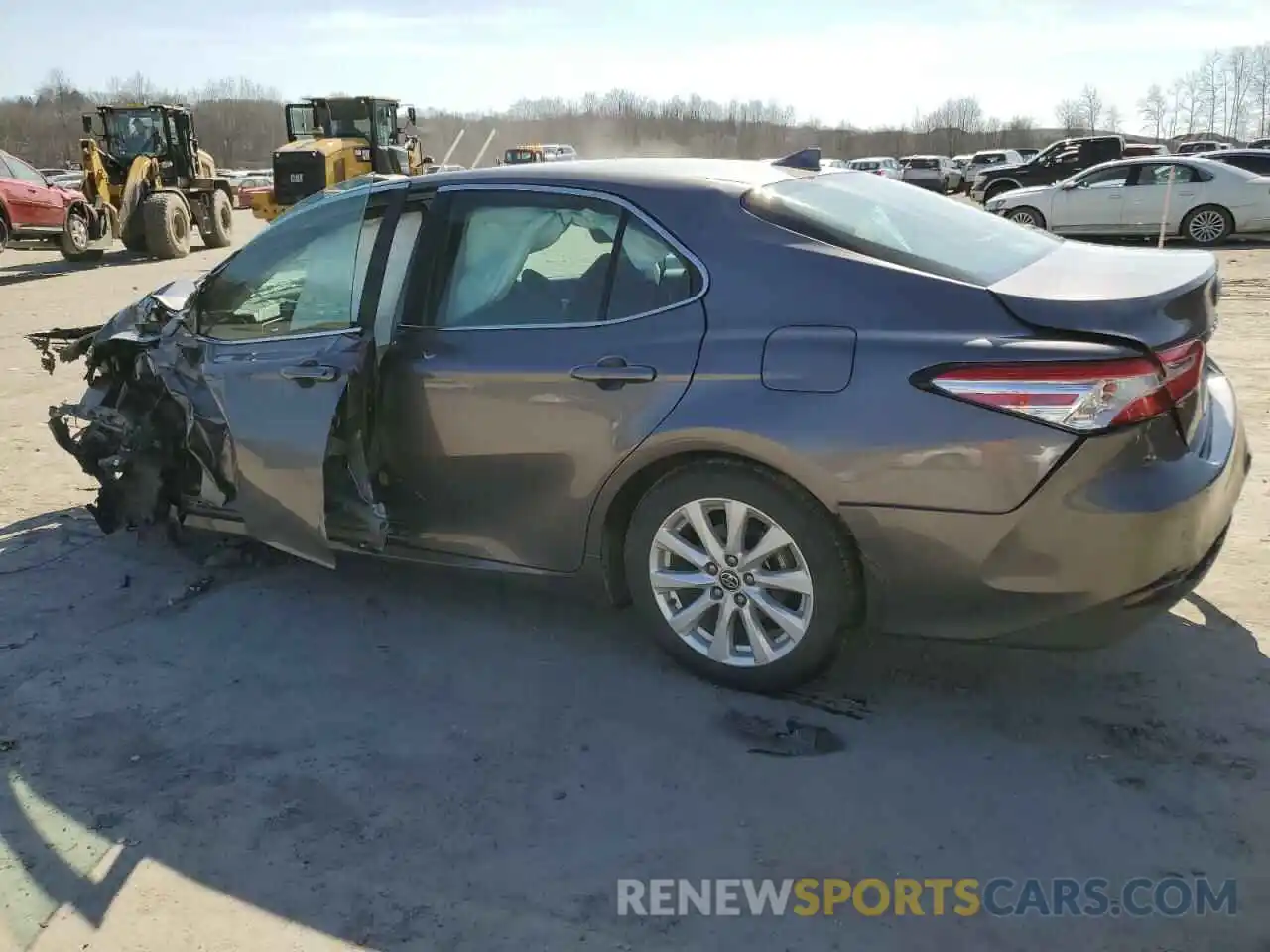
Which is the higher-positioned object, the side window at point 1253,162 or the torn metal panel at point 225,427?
the side window at point 1253,162

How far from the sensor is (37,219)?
19.1 metres

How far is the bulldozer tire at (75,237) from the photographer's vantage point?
19172 mm

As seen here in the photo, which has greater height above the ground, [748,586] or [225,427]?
[225,427]

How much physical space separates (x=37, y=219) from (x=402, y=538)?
18.8 m

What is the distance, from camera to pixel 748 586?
3.35m

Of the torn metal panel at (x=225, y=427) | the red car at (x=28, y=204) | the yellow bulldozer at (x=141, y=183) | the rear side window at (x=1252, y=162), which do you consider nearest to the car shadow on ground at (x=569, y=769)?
the torn metal panel at (x=225, y=427)

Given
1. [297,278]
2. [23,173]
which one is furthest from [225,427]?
[23,173]

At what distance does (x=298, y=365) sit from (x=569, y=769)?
5.99 feet

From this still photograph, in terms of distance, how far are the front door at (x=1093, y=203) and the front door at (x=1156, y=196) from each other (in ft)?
0.58

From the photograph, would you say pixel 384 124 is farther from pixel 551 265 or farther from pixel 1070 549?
pixel 1070 549

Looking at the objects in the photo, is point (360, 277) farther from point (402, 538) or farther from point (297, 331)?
point (402, 538)

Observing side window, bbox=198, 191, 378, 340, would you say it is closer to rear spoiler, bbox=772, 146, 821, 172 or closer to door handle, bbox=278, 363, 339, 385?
door handle, bbox=278, 363, 339, 385

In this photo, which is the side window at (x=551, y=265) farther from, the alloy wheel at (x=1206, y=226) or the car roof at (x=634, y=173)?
the alloy wheel at (x=1206, y=226)

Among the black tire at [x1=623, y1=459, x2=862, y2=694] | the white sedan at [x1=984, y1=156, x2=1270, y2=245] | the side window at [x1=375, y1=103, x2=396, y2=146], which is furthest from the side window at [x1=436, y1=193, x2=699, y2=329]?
the side window at [x1=375, y1=103, x2=396, y2=146]
